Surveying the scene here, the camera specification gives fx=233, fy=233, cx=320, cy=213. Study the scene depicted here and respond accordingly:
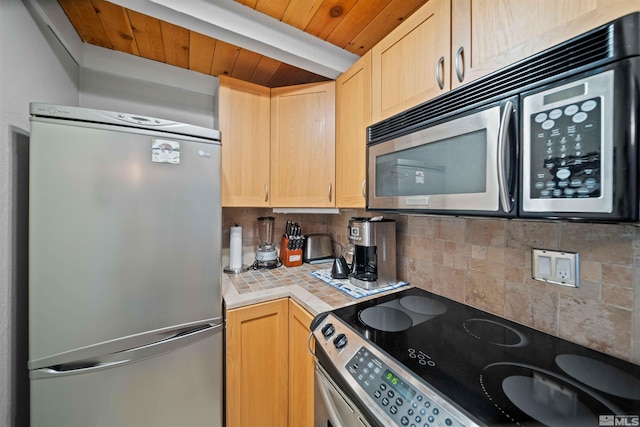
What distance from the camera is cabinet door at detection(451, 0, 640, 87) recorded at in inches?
20.1

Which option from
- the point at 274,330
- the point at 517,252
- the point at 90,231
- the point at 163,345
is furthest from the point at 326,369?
the point at 90,231

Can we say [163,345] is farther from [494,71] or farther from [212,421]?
[494,71]

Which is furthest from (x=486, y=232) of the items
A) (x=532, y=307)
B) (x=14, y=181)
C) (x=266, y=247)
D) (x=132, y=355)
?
(x=14, y=181)

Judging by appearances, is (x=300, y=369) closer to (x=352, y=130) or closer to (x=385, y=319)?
(x=385, y=319)

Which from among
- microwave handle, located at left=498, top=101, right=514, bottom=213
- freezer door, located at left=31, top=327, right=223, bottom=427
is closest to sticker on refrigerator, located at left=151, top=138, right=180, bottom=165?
freezer door, located at left=31, top=327, right=223, bottom=427

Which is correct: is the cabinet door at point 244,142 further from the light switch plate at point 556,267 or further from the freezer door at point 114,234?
the light switch plate at point 556,267

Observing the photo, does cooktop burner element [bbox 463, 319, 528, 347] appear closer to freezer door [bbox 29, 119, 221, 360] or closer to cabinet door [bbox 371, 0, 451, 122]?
cabinet door [bbox 371, 0, 451, 122]

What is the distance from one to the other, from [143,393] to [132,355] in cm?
17

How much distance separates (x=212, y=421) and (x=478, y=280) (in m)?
1.36

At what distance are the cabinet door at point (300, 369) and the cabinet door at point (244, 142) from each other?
72cm

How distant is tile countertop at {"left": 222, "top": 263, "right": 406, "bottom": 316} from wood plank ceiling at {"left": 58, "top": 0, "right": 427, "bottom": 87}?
4.46ft

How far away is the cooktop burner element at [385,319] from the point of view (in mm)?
864

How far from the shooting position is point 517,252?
2.86 feet

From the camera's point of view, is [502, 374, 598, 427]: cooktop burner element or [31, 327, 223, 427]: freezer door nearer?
[502, 374, 598, 427]: cooktop burner element
